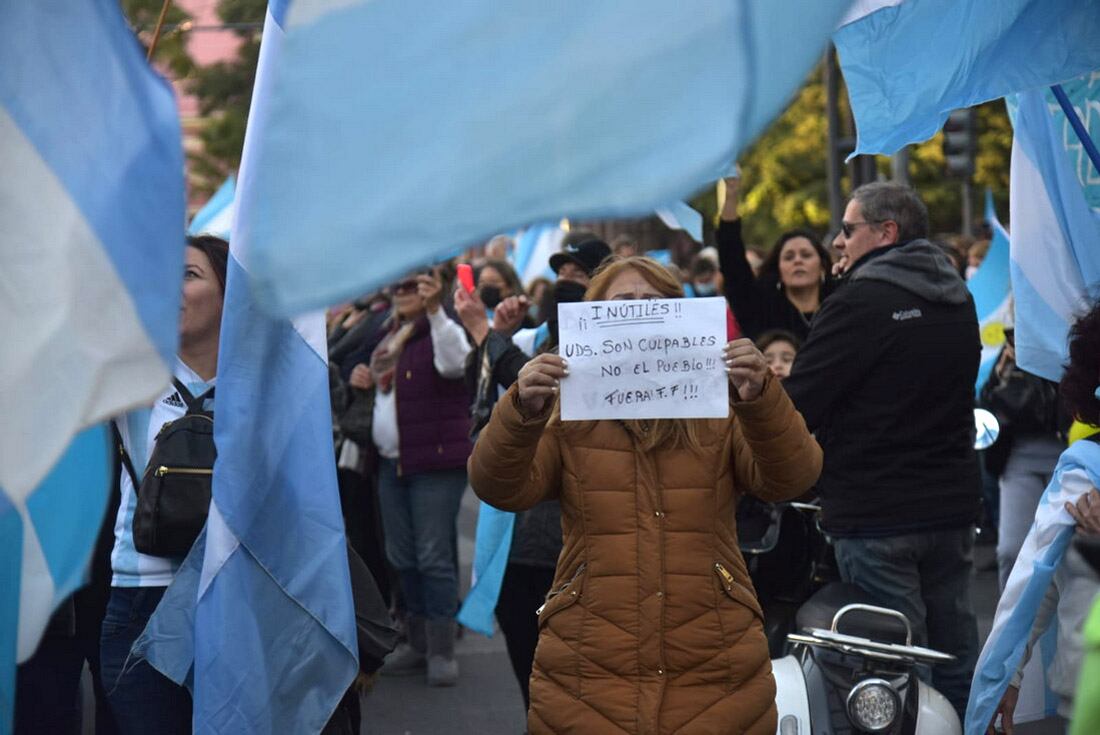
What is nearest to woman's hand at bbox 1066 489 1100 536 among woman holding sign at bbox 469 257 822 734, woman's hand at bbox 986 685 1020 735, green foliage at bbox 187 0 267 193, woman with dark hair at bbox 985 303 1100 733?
woman with dark hair at bbox 985 303 1100 733

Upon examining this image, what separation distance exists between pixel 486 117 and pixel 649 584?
170 cm

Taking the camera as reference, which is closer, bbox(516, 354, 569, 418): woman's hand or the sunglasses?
bbox(516, 354, 569, 418): woman's hand

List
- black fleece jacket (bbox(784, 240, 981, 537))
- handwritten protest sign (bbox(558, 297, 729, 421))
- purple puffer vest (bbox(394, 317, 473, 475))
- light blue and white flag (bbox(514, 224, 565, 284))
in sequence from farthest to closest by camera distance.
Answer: light blue and white flag (bbox(514, 224, 565, 284))
purple puffer vest (bbox(394, 317, 473, 475))
black fleece jacket (bbox(784, 240, 981, 537))
handwritten protest sign (bbox(558, 297, 729, 421))

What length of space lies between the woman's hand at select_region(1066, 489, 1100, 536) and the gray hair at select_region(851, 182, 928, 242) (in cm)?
177

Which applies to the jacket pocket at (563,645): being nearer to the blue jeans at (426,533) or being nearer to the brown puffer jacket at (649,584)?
the brown puffer jacket at (649,584)

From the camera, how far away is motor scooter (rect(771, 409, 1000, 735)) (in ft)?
15.3

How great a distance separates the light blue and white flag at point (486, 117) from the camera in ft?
7.69

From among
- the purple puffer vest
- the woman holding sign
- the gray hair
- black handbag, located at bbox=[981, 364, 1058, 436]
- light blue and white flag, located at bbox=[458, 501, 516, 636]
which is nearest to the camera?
the woman holding sign

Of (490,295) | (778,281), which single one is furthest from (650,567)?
(490,295)

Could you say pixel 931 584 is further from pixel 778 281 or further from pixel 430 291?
pixel 430 291

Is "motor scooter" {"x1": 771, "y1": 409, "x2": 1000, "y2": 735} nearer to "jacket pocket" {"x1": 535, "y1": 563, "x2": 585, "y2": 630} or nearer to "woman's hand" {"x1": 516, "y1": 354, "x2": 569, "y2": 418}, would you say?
"jacket pocket" {"x1": 535, "y1": 563, "x2": 585, "y2": 630}

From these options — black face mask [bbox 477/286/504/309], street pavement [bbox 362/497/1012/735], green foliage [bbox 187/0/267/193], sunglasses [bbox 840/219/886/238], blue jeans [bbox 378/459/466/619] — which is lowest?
street pavement [bbox 362/497/1012/735]

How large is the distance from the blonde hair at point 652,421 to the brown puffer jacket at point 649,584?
25mm

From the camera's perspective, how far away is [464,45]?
8.01 ft
